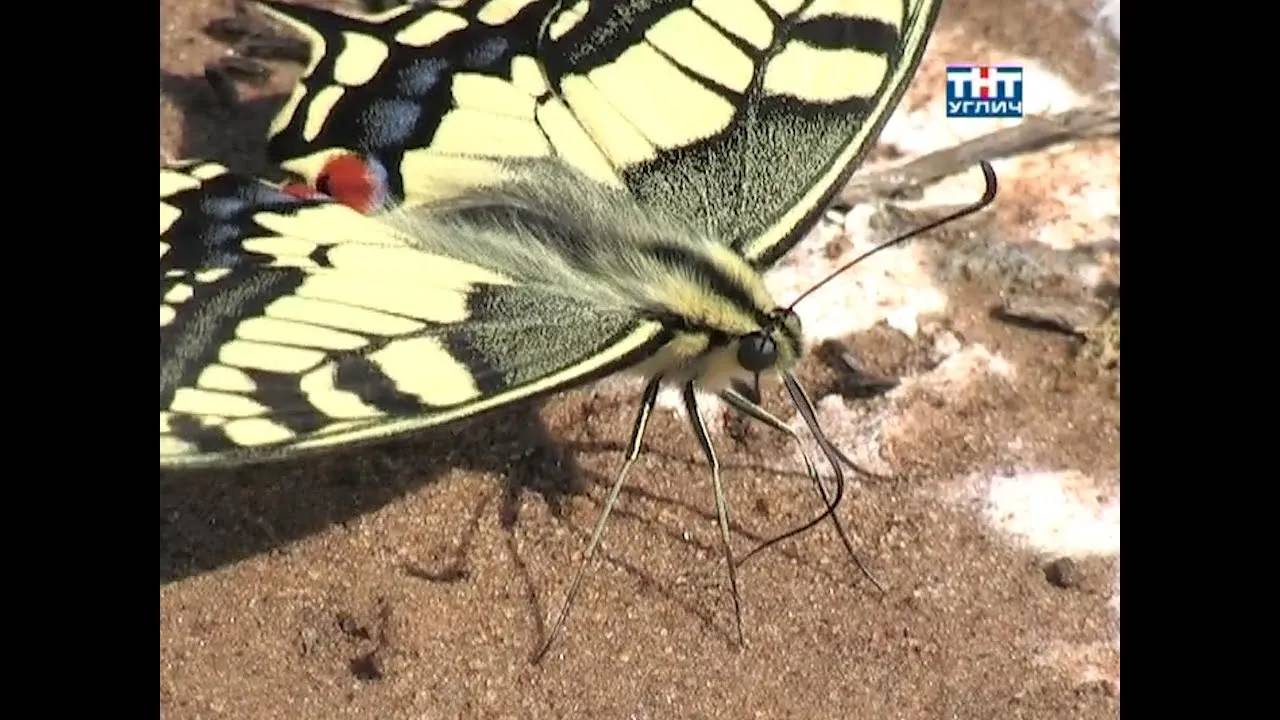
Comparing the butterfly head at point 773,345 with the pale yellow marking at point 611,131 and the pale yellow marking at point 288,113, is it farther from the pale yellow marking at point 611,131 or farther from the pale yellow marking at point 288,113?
the pale yellow marking at point 288,113

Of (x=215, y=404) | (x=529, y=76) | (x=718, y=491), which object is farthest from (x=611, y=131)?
(x=215, y=404)

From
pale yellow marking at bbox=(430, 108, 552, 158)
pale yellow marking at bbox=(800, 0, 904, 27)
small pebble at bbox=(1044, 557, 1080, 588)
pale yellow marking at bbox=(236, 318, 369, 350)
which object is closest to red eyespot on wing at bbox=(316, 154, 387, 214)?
pale yellow marking at bbox=(430, 108, 552, 158)

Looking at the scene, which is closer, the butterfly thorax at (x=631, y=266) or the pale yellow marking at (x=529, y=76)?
the butterfly thorax at (x=631, y=266)

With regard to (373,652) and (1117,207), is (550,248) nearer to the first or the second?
(373,652)

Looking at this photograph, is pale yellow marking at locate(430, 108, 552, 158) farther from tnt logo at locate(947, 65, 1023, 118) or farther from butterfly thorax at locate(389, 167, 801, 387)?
tnt logo at locate(947, 65, 1023, 118)

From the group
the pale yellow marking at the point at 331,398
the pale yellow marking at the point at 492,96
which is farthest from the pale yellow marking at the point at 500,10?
the pale yellow marking at the point at 331,398
